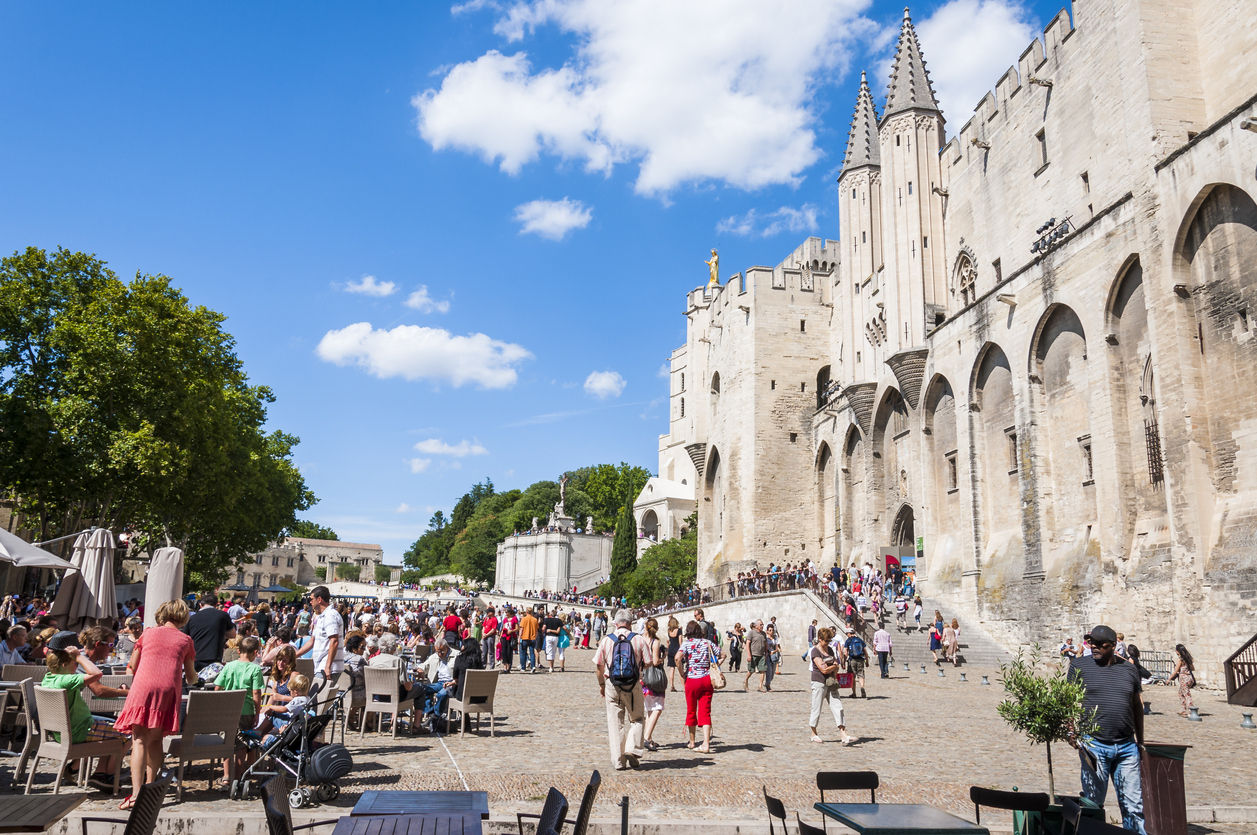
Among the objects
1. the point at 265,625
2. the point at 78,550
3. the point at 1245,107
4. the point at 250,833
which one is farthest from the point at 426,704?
the point at 1245,107

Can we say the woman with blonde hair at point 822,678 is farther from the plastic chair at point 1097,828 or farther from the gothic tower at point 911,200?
the gothic tower at point 911,200

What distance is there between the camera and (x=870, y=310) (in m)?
38.1

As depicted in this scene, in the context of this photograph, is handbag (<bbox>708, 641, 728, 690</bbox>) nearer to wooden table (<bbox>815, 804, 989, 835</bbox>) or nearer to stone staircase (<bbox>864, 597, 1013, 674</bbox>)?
wooden table (<bbox>815, 804, 989, 835</bbox>)

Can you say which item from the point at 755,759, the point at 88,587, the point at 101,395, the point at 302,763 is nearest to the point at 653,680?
the point at 755,759

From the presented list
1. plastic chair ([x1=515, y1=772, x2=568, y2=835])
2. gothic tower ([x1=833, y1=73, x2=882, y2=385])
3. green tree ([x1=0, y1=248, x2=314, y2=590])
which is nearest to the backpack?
plastic chair ([x1=515, y1=772, x2=568, y2=835])

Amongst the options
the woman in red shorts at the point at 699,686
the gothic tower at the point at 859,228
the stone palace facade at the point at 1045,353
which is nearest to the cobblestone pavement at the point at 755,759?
the woman in red shorts at the point at 699,686

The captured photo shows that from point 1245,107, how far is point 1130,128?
5.14 meters

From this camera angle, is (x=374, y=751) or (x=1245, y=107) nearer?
(x=374, y=751)

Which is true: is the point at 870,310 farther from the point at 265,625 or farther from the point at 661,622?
the point at 265,625

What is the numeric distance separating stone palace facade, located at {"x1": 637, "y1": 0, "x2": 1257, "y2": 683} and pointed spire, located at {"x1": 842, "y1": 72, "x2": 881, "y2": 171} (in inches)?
4.9

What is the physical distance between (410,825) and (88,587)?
11746mm

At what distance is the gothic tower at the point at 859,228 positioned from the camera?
128ft

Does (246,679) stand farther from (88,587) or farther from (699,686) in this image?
(88,587)

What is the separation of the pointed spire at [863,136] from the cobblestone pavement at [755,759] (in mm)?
29020
